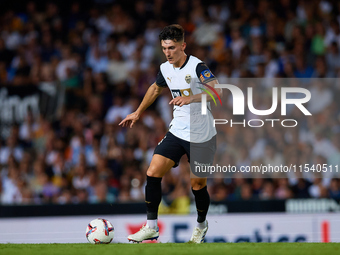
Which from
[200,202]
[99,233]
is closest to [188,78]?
[200,202]

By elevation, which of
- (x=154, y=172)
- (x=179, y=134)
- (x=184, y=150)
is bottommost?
(x=154, y=172)

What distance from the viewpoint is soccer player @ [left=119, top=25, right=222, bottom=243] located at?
5812mm

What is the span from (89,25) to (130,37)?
1365 millimetres

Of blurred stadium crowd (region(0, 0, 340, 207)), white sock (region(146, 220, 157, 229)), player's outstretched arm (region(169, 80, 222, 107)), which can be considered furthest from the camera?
blurred stadium crowd (region(0, 0, 340, 207))

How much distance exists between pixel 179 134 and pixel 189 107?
0.34 meters

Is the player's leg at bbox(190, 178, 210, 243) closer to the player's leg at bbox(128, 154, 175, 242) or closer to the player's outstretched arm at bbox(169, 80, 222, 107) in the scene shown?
the player's leg at bbox(128, 154, 175, 242)

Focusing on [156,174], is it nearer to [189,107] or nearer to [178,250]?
[189,107]

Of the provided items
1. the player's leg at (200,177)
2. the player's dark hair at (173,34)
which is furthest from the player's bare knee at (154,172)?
the player's dark hair at (173,34)

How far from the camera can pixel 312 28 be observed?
12.0 metres

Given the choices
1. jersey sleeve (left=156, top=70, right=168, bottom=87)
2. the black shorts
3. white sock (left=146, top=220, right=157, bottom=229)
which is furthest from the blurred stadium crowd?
jersey sleeve (left=156, top=70, right=168, bottom=87)

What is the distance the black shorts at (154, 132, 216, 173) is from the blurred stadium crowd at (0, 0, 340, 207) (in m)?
3.31

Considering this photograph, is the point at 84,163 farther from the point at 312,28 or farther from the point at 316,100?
the point at 312,28

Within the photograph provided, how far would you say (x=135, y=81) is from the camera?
12.0 m

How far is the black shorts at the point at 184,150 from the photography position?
5.84 meters
